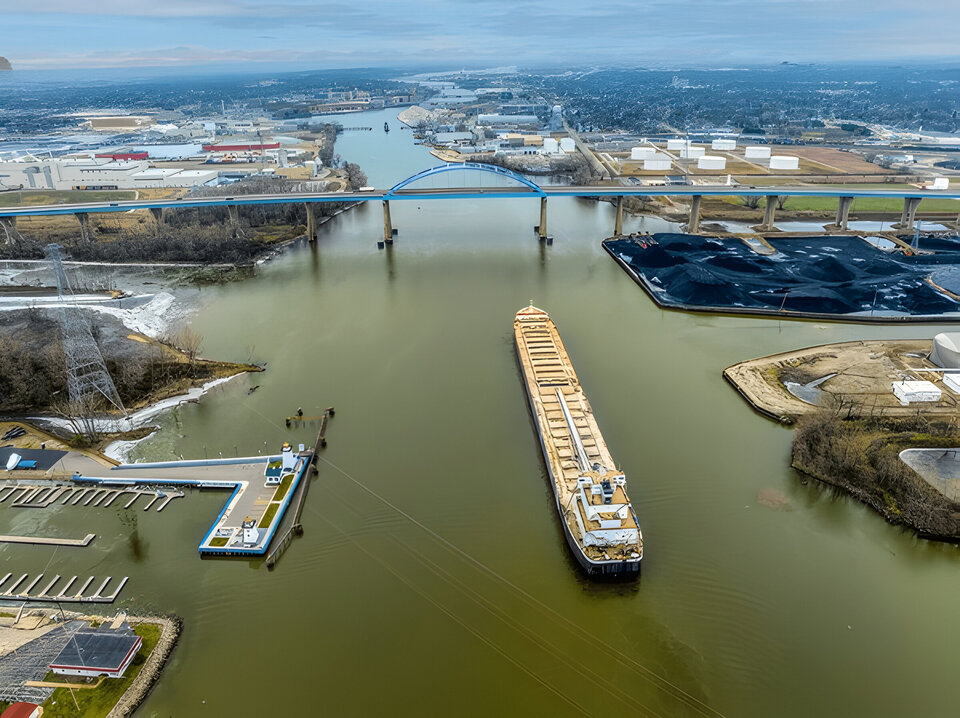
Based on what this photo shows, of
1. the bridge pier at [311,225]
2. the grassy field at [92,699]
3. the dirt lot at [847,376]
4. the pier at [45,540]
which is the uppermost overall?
the bridge pier at [311,225]

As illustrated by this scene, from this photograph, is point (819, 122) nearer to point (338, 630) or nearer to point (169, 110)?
point (338, 630)

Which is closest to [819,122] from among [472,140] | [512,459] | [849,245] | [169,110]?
[472,140]

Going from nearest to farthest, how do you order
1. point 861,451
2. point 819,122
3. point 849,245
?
point 861,451 → point 849,245 → point 819,122

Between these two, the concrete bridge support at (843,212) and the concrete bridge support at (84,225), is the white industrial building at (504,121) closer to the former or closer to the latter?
the concrete bridge support at (843,212)

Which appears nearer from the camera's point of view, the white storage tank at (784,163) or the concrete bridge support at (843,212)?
the concrete bridge support at (843,212)

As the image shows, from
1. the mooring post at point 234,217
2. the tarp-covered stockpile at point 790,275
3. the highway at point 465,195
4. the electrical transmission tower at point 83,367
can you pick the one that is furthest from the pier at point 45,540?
the mooring post at point 234,217

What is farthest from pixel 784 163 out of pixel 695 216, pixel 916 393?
pixel 916 393
